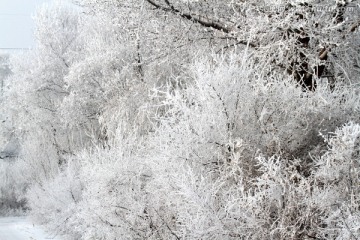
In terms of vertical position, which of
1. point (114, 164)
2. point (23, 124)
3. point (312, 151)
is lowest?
point (23, 124)

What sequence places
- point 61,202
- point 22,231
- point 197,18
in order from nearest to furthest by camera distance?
point 197,18, point 61,202, point 22,231

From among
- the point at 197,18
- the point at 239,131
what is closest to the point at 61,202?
the point at 197,18

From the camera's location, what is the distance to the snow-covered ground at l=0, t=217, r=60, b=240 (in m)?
16.4

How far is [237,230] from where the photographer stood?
23.3 ft

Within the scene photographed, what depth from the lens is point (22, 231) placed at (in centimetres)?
1802

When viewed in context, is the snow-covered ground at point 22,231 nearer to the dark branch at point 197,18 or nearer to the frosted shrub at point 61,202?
the frosted shrub at point 61,202

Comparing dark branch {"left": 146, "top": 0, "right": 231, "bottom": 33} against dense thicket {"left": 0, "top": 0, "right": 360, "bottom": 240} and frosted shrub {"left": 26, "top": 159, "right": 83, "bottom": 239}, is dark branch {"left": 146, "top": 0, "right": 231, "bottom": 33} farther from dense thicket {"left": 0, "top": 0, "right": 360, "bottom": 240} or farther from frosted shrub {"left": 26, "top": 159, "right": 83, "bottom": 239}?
frosted shrub {"left": 26, "top": 159, "right": 83, "bottom": 239}

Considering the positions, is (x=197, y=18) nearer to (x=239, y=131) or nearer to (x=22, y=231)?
(x=239, y=131)

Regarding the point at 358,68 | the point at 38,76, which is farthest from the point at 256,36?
the point at 38,76

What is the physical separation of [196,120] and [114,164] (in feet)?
9.95

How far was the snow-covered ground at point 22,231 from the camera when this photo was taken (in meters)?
16.4

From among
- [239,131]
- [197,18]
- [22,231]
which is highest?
→ [197,18]

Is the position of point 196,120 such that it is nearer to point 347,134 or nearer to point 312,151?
point 312,151

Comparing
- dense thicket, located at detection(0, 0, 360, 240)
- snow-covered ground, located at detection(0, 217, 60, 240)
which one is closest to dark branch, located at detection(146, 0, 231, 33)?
dense thicket, located at detection(0, 0, 360, 240)
